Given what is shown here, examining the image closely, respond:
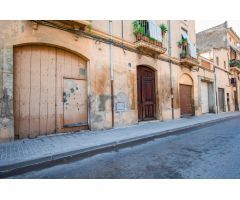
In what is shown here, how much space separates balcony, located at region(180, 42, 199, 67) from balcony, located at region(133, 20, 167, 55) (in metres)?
2.87

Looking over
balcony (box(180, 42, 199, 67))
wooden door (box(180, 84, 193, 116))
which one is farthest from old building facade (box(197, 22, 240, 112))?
wooden door (box(180, 84, 193, 116))

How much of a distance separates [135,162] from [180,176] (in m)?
1.06

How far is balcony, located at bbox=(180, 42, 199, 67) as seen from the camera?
1256 cm

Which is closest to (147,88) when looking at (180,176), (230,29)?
(180,176)

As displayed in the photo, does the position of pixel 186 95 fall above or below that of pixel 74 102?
above

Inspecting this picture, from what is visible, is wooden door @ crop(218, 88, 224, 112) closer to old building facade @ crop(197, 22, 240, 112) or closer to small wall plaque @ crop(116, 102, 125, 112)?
old building facade @ crop(197, 22, 240, 112)

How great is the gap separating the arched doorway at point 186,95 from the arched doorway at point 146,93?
3.51 meters

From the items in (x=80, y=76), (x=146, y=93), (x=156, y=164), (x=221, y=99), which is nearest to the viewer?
(x=156, y=164)

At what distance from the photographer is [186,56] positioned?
41.1 ft

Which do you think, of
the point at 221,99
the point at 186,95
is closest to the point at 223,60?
the point at 221,99

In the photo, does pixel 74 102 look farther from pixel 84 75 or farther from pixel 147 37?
pixel 147 37

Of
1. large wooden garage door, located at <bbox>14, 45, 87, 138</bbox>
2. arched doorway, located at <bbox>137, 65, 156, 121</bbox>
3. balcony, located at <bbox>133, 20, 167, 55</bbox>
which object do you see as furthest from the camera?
arched doorway, located at <bbox>137, 65, 156, 121</bbox>

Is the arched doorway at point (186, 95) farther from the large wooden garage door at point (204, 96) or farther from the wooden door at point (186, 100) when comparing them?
the large wooden garage door at point (204, 96)

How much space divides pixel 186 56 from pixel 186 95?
303 centimetres
